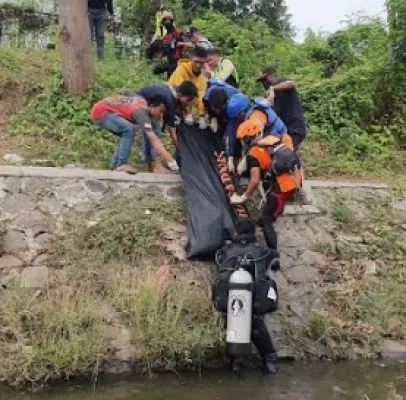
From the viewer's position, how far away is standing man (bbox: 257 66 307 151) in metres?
9.48

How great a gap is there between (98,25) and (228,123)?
17.5 ft

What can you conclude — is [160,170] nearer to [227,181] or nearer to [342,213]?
[227,181]

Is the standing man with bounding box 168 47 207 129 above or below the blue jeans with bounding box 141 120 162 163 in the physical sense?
above

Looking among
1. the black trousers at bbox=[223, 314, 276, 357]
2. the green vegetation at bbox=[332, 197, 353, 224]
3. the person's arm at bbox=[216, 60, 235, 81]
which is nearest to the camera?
the black trousers at bbox=[223, 314, 276, 357]

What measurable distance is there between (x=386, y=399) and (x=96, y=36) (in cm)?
890

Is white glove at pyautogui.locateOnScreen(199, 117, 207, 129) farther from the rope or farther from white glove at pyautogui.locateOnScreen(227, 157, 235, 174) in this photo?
white glove at pyautogui.locateOnScreen(227, 157, 235, 174)

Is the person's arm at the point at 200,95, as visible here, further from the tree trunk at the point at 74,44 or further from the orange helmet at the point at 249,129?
the tree trunk at the point at 74,44

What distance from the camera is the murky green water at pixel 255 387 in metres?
6.70

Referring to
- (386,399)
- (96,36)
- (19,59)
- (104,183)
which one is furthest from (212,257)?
(96,36)

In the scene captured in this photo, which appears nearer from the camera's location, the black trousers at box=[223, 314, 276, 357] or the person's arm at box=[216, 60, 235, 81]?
the black trousers at box=[223, 314, 276, 357]

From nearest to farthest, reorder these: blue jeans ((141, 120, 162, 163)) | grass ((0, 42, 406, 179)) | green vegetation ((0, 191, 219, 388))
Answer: green vegetation ((0, 191, 219, 388)) < blue jeans ((141, 120, 162, 163)) < grass ((0, 42, 406, 179))

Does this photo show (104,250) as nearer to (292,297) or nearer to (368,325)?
(292,297)

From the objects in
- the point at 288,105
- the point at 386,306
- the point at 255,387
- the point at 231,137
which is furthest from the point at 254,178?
the point at 255,387

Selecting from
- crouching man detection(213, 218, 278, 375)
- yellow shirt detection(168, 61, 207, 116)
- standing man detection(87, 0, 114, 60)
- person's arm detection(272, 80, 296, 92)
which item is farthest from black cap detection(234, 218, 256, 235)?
standing man detection(87, 0, 114, 60)
